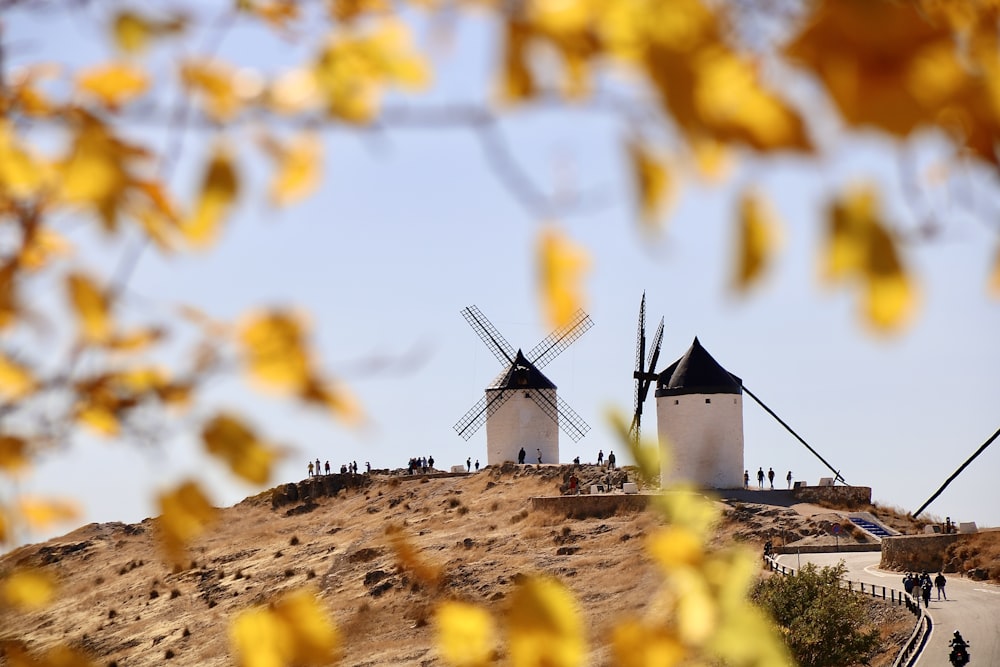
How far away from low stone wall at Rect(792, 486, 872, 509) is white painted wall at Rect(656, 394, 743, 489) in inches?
97.3

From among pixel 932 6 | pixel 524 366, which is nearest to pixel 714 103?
pixel 932 6

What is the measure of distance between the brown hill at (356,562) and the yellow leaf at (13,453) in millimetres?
17569

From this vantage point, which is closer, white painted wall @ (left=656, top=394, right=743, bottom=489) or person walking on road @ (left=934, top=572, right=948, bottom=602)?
person walking on road @ (left=934, top=572, right=948, bottom=602)

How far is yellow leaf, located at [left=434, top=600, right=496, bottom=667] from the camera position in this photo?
182 centimetres

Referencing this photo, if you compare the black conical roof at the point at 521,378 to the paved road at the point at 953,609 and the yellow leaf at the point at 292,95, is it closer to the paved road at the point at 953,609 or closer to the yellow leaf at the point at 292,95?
the paved road at the point at 953,609

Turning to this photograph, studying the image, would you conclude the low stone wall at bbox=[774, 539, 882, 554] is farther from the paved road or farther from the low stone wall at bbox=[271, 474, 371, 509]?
the low stone wall at bbox=[271, 474, 371, 509]

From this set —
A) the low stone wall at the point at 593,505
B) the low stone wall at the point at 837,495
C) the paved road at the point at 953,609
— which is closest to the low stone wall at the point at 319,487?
the low stone wall at the point at 593,505

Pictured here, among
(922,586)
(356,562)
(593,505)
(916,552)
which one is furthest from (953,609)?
(356,562)

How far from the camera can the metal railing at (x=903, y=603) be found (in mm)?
19875

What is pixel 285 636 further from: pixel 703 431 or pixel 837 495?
pixel 837 495

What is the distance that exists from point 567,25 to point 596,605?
2536 cm

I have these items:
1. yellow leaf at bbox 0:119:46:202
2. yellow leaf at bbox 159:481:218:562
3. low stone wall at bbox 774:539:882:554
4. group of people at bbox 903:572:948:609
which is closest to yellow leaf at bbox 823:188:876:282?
yellow leaf at bbox 159:481:218:562

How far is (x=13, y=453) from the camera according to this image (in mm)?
1941

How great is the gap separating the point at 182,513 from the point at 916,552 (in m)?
30.6
